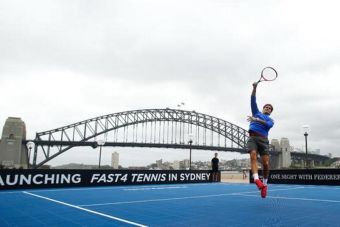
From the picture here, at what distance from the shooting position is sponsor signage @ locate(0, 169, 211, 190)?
13.6 m

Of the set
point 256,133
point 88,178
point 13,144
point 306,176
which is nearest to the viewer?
point 256,133

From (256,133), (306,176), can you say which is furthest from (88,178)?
(306,176)

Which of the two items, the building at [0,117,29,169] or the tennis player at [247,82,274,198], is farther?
the building at [0,117,29,169]

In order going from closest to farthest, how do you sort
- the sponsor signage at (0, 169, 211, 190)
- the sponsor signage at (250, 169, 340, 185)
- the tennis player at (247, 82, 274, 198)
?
the tennis player at (247, 82, 274, 198)
the sponsor signage at (0, 169, 211, 190)
the sponsor signage at (250, 169, 340, 185)

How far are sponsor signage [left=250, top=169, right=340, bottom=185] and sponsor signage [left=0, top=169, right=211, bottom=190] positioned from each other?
4682 millimetres

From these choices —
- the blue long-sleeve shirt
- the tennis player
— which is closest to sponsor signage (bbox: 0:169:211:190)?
the tennis player

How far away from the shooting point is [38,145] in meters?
82.9

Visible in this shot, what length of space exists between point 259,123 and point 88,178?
10886mm

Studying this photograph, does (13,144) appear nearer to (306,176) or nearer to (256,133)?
(306,176)

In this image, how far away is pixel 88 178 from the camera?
1579cm

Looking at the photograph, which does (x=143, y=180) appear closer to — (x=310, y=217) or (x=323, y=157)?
(x=310, y=217)

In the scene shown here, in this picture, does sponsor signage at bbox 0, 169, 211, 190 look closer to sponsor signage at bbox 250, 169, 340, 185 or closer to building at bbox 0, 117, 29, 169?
sponsor signage at bbox 250, 169, 340, 185

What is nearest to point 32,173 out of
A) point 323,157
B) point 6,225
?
point 6,225

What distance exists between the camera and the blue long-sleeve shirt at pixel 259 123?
723cm
